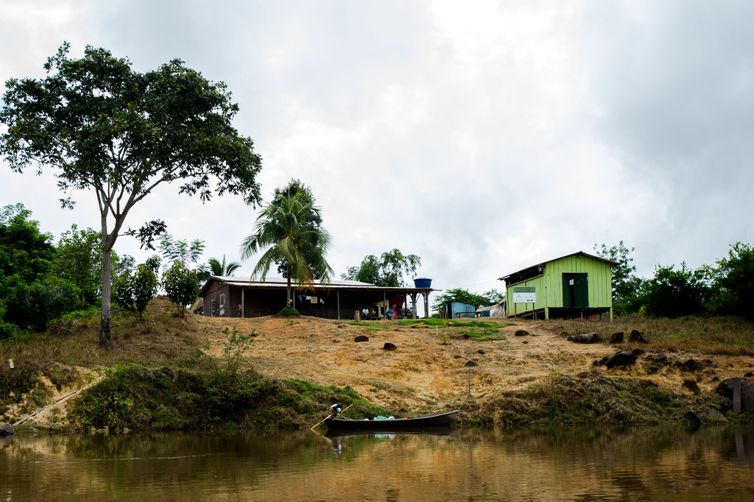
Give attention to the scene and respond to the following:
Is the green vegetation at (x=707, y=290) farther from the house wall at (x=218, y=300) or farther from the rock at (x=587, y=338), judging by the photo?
the house wall at (x=218, y=300)

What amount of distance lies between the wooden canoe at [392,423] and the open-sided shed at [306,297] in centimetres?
1898

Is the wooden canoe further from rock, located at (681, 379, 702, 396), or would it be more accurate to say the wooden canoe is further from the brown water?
rock, located at (681, 379, 702, 396)

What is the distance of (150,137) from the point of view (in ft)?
85.9

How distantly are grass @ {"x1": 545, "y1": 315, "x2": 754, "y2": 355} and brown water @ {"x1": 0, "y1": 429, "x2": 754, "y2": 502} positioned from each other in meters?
8.59

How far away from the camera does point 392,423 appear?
839 inches

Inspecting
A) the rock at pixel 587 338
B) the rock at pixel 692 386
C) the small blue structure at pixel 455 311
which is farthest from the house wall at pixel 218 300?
the rock at pixel 692 386

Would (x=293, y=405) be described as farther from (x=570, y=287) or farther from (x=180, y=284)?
(x=570, y=287)

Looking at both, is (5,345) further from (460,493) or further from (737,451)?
(737,451)

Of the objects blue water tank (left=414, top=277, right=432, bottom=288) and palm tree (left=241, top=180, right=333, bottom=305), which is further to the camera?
blue water tank (left=414, top=277, right=432, bottom=288)

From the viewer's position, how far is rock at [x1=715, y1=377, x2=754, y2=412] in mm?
23656

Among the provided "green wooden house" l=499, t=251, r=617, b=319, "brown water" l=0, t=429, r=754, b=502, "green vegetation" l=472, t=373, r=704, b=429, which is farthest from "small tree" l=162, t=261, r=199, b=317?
"green wooden house" l=499, t=251, r=617, b=319

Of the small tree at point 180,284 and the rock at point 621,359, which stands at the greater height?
the small tree at point 180,284

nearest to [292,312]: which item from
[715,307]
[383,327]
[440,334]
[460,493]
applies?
[383,327]

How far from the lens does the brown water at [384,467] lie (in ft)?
37.4
